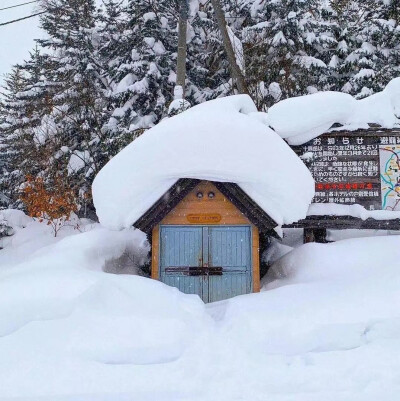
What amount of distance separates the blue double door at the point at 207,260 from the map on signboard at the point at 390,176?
3347mm

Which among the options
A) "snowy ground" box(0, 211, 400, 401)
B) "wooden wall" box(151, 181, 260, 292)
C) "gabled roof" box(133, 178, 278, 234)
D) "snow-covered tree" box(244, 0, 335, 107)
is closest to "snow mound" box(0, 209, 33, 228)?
"snowy ground" box(0, 211, 400, 401)

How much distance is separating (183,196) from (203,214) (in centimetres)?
65

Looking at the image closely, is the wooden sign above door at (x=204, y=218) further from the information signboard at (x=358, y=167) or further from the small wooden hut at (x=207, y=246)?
the information signboard at (x=358, y=167)

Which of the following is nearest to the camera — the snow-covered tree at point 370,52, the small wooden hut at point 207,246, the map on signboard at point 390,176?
the small wooden hut at point 207,246

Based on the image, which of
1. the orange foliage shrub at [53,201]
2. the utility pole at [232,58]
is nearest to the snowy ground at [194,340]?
the orange foliage shrub at [53,201]

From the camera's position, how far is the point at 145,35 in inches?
602

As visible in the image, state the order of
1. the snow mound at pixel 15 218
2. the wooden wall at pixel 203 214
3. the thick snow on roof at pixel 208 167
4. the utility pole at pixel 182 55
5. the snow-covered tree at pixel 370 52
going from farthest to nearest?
1. the snow mound at pixel 15 218
2. the snow-covered tree at pixel 370 52
3. the utility pole at pixel 182 55
4. the wooden wall at pixel 203 214
5. the thick snow on roof at pixel 208 167

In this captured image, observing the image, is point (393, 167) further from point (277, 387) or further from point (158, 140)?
point (277, 387)

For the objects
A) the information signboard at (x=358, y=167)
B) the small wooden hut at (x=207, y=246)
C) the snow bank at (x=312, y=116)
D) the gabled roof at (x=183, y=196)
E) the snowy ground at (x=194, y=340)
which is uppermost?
the snow bank at (x=312, y=116)

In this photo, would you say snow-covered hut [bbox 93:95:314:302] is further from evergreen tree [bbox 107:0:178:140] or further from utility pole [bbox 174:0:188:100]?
evergreen tree [bbox 107:0:178:140]

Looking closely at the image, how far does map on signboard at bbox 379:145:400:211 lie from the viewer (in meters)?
8.69

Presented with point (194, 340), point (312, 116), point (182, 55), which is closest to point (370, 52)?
point (182, 55)

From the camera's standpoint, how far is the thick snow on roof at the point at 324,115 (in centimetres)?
887

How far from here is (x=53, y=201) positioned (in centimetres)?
1516
